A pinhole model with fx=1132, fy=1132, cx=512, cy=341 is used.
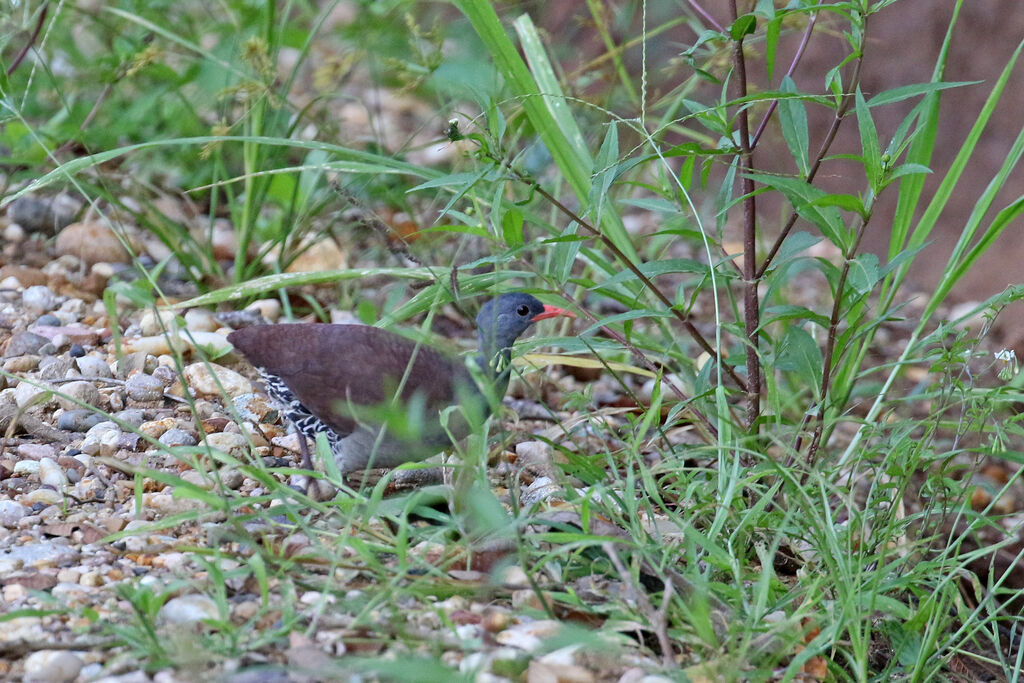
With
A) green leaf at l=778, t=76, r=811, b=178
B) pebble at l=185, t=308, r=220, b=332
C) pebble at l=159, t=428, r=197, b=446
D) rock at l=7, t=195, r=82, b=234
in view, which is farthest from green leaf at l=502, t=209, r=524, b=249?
rock at l=7, t=195, r=82, b=234

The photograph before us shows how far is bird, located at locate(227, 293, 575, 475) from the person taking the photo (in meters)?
2.60

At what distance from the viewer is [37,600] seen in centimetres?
204

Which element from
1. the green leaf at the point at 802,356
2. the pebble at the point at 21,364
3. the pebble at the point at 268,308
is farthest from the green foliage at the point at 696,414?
the pebble at the point at 21,364

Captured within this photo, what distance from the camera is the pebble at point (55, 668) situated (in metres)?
1.83

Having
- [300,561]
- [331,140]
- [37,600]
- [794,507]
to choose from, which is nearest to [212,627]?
[300,561]

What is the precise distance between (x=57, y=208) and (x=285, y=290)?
3.28 ft

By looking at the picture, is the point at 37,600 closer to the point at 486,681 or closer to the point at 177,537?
the point at 177,537

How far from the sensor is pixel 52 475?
100 inches

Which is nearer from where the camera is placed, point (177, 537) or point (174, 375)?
point (177, 537)

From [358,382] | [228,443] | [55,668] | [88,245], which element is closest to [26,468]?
[228,443]

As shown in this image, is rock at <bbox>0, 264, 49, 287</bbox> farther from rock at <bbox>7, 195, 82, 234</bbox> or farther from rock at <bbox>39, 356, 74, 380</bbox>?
rock at <bbox>39, 356, 74, 380</bbox>

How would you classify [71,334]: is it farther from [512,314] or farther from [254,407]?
[512,314]

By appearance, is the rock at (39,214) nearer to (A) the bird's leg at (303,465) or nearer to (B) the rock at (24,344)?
(B) the rock at (24,344)

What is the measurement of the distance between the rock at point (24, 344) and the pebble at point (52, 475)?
2.47 ft
